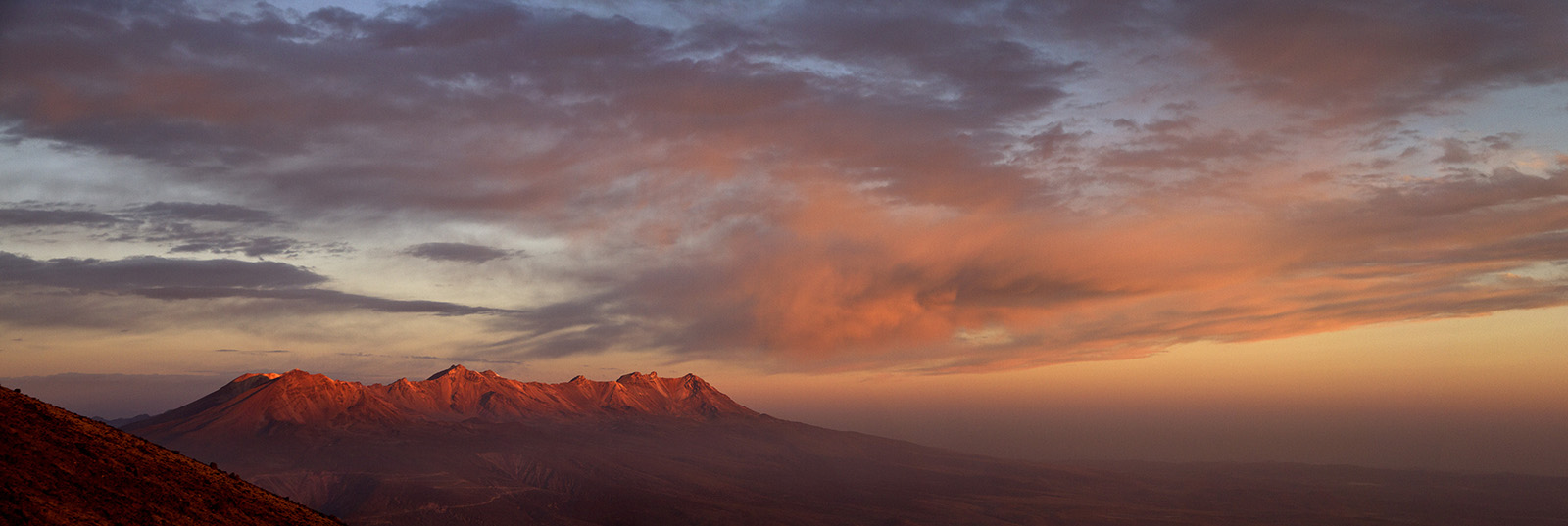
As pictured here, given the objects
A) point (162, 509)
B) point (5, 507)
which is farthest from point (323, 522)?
point (5, 507)

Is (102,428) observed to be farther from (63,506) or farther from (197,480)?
(63,506)

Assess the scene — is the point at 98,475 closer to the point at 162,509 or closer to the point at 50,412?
the point at 162,509

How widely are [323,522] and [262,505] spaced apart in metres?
3.31

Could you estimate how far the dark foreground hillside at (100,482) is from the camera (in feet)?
109

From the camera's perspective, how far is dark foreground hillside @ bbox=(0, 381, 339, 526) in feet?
109

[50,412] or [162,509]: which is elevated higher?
[50,412]

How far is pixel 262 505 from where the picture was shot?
45.9 metres

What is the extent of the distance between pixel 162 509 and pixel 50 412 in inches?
463

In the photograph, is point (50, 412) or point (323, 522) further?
point (323, 522)

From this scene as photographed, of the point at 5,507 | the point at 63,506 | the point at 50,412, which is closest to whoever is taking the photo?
the point at 5,507

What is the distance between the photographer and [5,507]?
100 ft

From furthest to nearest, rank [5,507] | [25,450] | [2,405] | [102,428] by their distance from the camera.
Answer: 1. [102,428]
2. [2,405]
3. [25,450]
4. [5,507]

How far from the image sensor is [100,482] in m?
38.2

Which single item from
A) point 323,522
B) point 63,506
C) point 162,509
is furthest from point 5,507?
point 323,522
